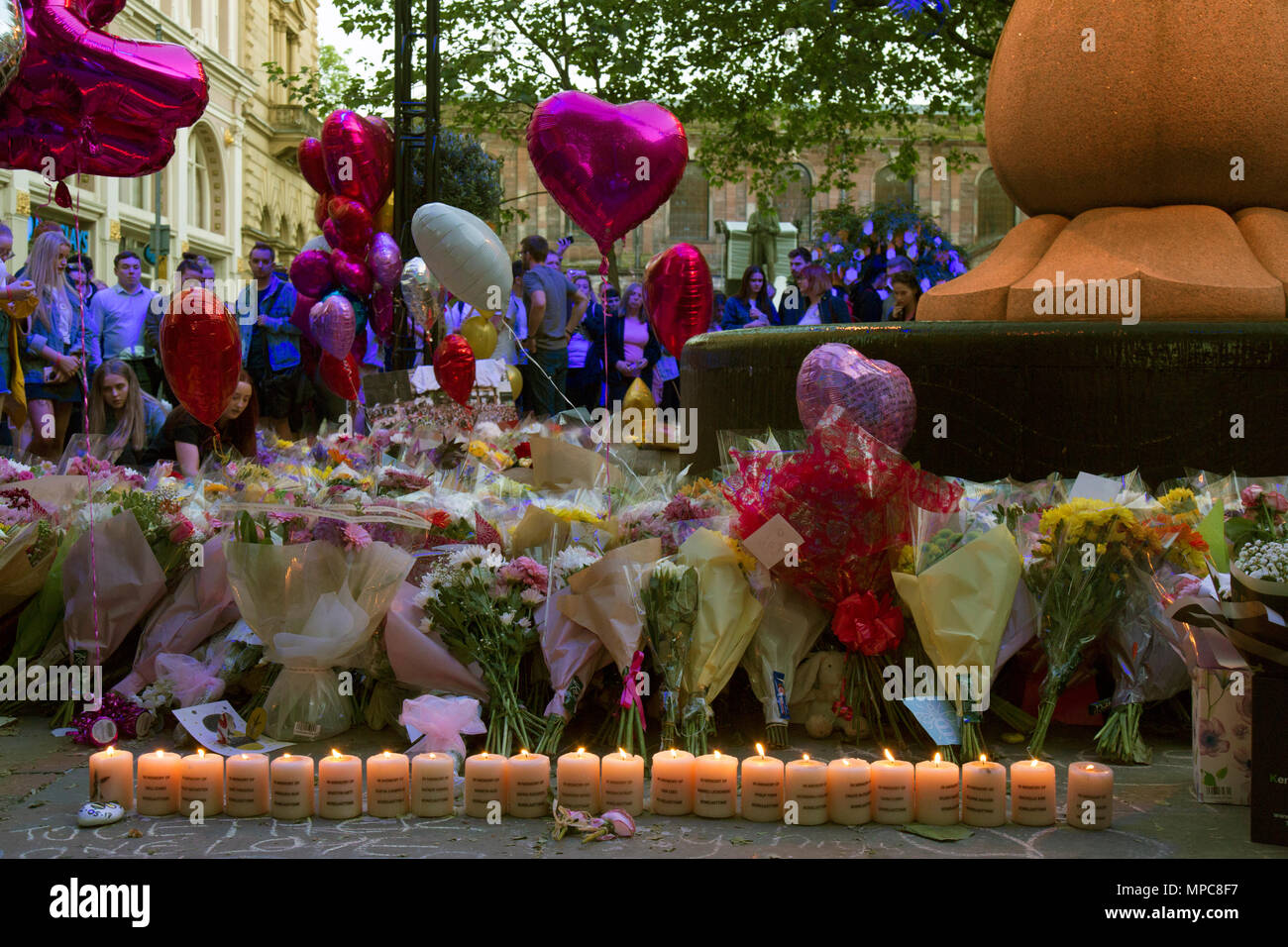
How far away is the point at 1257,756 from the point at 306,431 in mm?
8464

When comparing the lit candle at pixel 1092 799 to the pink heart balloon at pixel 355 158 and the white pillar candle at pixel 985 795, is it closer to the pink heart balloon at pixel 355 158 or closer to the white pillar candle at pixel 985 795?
the white pillar candle at pixel 985 795

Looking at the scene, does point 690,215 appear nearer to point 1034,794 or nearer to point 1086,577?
point 1086,577

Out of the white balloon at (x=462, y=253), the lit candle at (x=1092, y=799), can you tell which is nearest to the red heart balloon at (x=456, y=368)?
the white balloon at (x=462, y=253)

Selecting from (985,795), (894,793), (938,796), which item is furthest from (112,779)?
(985,795)

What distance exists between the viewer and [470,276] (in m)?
9.12

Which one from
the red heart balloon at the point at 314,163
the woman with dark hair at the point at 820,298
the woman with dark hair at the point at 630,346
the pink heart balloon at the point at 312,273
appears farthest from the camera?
the woman with dark hair at the point at 630,346

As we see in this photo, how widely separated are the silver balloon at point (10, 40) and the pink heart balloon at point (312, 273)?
21.7 ft

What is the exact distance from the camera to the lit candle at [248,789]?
356 cm

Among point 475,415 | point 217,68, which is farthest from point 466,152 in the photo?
point 217,68


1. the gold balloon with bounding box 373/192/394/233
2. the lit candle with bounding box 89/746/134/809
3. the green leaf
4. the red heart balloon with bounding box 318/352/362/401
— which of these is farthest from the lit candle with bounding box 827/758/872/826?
the gold balloon with bounding box 373/192/394/233

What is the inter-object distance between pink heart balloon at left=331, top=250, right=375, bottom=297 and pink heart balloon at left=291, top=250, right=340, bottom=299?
0.20 ft

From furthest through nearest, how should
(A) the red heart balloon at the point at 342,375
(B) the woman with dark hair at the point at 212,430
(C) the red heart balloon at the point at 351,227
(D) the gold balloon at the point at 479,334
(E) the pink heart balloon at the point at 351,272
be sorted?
(C) the red heart balloon at the point at 351,227 < (E) the pink heart balloon at the point at 351,272 < (D) the gold balloon at the point at 479,334 < (A) the red heart balloon at the point at 342,375 < (B) the woman with dark hair at the point at 212,430

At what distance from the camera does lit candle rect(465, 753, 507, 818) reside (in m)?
3.57

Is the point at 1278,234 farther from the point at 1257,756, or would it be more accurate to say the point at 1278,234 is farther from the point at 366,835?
the point at 366,835
